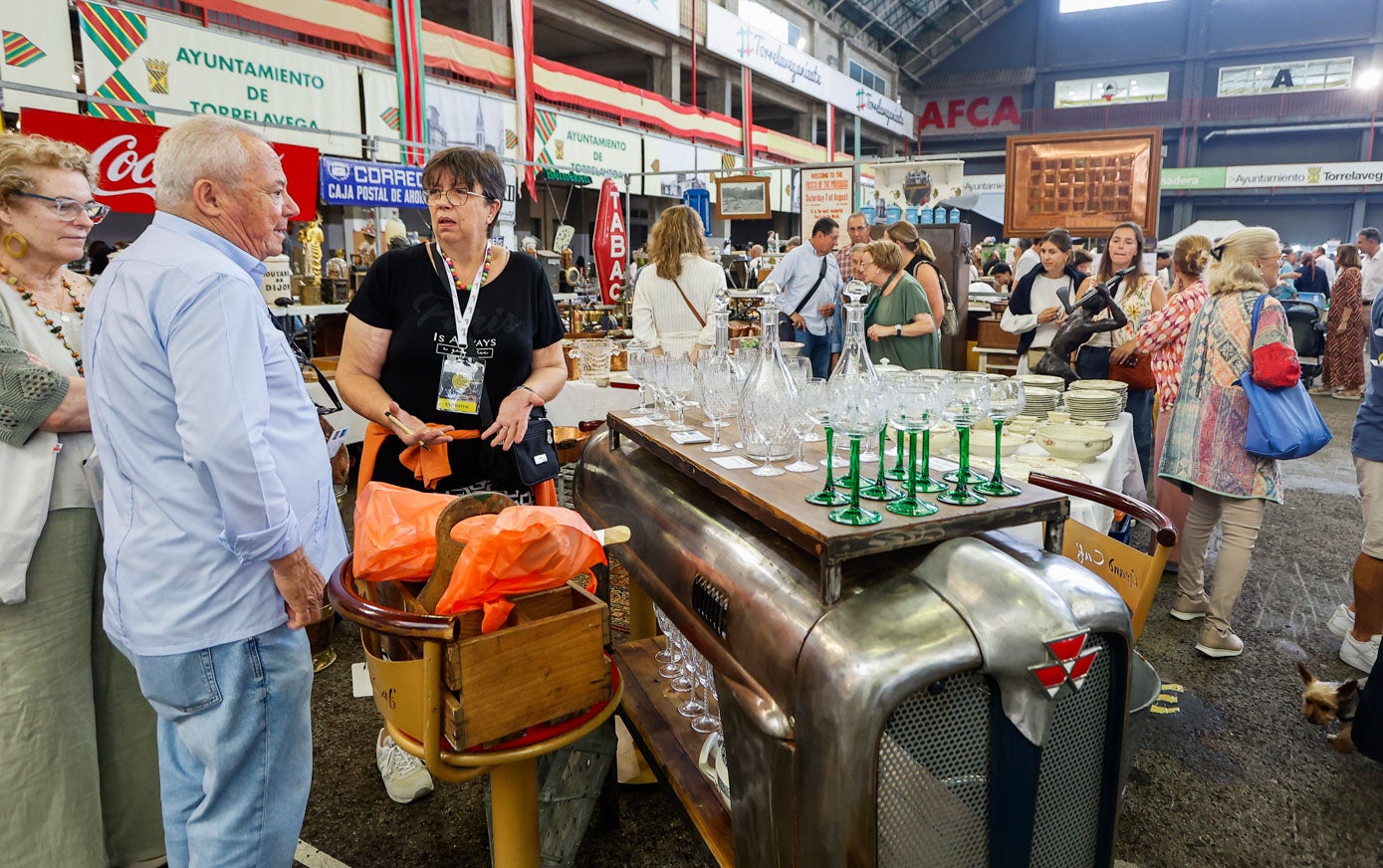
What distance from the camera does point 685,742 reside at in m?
1.74

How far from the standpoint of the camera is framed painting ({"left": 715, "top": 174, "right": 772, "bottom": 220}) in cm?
813

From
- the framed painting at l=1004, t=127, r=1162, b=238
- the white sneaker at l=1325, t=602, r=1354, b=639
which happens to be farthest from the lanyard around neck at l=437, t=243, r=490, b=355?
the framed painting at l=1004, t=127, r=1162, b=238

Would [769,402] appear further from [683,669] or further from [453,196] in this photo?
[453,196]

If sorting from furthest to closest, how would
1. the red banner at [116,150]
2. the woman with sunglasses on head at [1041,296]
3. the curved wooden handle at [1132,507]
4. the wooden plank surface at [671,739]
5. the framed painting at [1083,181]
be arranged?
the framed painting at [1083,181], the woman with sunglasses on head at [1041,296], the red banner at [116,150], the curved wooden handle at [1132,507], the wooden plank surface at [671,739]

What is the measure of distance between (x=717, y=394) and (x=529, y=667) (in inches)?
28.8

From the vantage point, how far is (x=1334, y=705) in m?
2.42

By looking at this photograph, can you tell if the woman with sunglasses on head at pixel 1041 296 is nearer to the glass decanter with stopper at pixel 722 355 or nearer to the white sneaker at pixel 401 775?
the glass decanter with stopper at pixel 722 355

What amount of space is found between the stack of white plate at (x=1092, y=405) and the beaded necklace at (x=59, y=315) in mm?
3006

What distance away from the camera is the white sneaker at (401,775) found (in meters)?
2.17

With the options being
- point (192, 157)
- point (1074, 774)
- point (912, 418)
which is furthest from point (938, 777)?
point (192, 157)

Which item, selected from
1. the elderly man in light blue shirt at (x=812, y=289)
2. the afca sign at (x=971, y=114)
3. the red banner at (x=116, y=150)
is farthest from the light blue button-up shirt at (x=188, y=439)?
the afca sign at (x=971, y=114)

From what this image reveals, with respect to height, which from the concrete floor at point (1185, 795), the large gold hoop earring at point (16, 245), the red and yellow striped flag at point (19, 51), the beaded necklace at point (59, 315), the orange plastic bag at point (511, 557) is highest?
the red and yellow striped flag at point (19, 51)

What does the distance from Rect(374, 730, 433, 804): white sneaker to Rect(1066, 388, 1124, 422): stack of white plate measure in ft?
8.25

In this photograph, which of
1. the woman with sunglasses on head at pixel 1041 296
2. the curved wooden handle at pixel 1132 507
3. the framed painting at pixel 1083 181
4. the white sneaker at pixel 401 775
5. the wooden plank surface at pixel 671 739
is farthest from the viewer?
the framed painting at pixel 1083 181
